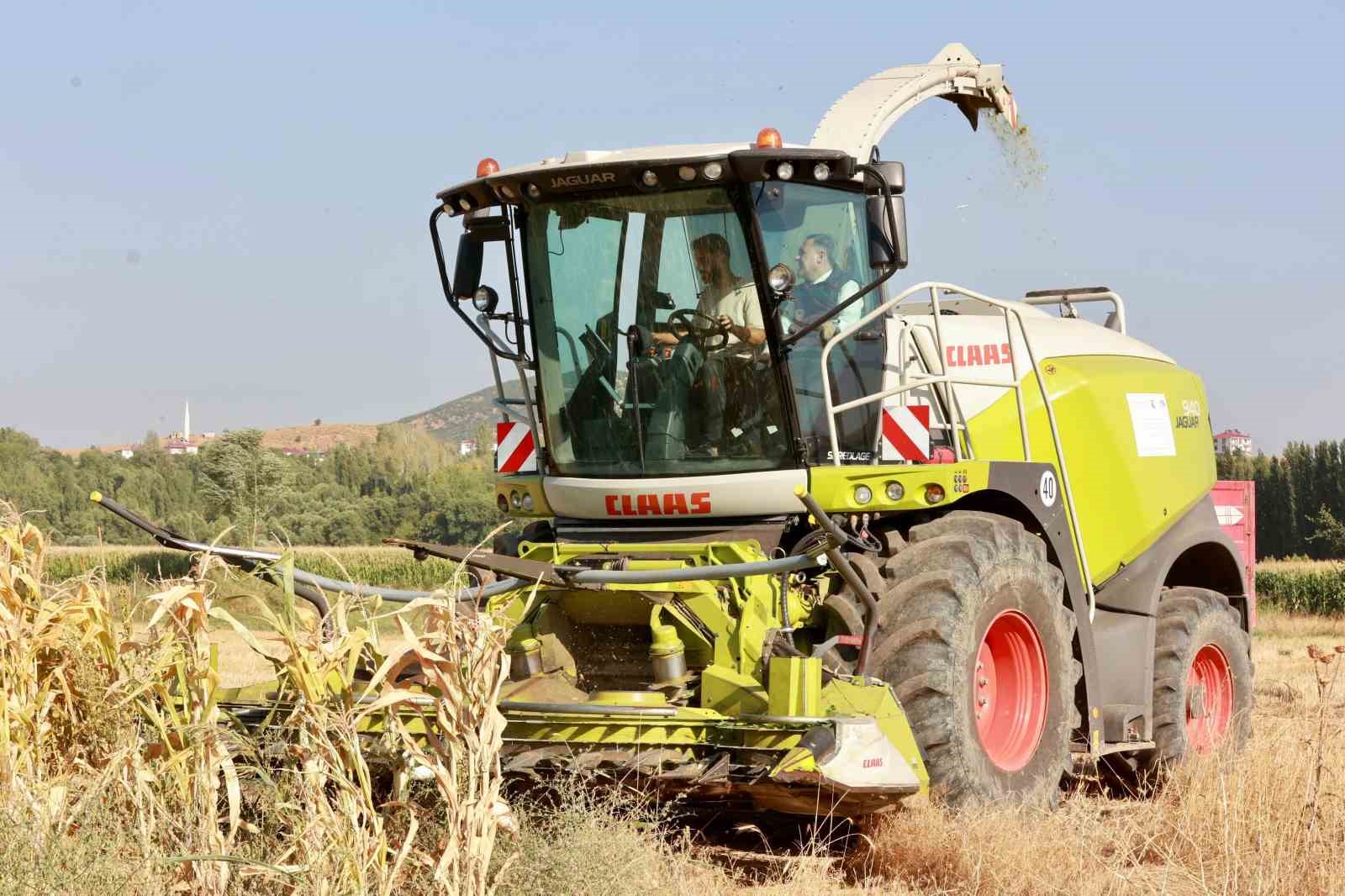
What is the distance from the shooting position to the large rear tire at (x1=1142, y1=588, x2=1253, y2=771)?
25.6 ft

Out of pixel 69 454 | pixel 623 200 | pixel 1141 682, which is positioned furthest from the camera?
pixel 69 454

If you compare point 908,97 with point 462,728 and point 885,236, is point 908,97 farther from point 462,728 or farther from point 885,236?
point 462,728

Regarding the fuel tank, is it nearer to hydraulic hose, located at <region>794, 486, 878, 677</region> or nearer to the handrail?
the handrail

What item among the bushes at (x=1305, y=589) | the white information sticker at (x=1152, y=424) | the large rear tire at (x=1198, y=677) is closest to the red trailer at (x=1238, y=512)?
the large rear tire at (x=1198, y=677)

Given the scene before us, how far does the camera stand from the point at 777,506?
6246 millimetres

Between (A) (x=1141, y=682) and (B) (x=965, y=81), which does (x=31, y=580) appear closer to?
(A) (x=1141, y=682)

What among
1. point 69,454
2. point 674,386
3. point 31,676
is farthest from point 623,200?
point 69,454

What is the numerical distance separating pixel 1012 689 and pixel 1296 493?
5480 centimetres

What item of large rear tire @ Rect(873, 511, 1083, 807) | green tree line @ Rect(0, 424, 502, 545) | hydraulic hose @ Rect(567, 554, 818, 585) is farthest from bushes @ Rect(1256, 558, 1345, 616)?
hydraulic hose @ Rect(567, 554, 818, 585)

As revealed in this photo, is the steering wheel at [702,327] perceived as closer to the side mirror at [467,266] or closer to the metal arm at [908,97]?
the side mirror at [467,266]

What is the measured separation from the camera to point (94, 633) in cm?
498

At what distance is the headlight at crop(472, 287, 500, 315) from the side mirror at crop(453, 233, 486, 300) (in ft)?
0.10

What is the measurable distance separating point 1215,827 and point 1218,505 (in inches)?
273

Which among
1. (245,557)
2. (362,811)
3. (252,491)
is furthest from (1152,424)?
(252,491)
